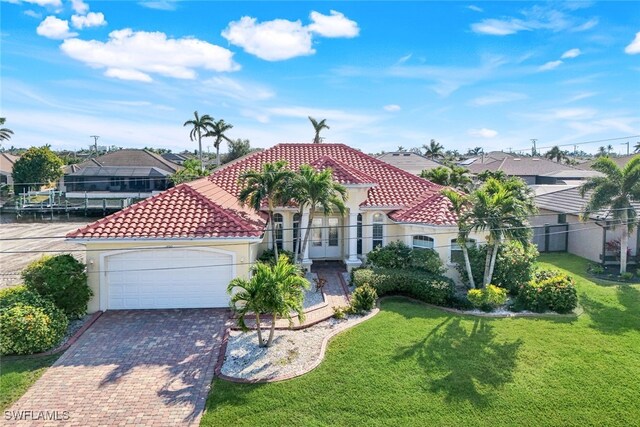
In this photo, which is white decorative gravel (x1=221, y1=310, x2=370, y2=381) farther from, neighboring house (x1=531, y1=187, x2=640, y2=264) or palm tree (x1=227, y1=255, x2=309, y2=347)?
neighboring house (x1=531, y1=187, x2=640, y2=264)

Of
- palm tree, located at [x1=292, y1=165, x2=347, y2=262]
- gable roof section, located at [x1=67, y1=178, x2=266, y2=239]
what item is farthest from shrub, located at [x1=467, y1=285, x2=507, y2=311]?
gable roof section, located at [x1=67, y1=178, x2=266, y2=239]

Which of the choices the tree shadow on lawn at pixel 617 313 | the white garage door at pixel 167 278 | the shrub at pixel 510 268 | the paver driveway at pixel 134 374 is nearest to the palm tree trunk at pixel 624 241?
the tree shadow on lawn at pixel 617 313

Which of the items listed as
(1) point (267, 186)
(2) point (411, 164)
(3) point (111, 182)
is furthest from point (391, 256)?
(3) point (111, 182)

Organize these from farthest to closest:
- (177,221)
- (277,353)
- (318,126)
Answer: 1. (318,126)
2. (177,221)
3. (277,353)

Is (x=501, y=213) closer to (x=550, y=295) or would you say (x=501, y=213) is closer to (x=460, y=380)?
(x=550, y=295)

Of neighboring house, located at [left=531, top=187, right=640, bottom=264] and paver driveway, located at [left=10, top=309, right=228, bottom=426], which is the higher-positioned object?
neighboring house, located at [left=531, top=187, right=640, bottom=264]

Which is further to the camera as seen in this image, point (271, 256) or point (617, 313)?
point (271, 256)
